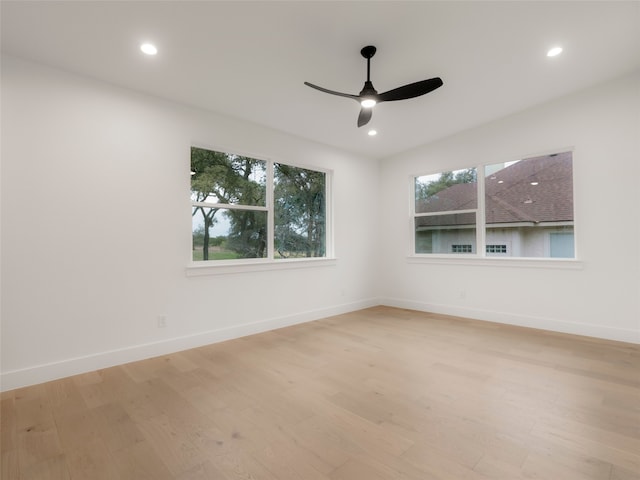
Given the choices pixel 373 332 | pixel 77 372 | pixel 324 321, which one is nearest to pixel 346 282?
pixel 324 321

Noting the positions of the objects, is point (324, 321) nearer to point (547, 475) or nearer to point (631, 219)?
point (547, 475)

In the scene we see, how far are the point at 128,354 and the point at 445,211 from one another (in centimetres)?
461

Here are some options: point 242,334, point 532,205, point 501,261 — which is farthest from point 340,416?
point 532,205

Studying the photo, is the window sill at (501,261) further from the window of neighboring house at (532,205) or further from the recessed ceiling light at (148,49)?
the recessed ceiling light at (148,49)

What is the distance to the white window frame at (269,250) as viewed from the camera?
3.62 m

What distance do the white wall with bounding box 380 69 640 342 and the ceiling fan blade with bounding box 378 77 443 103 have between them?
2382mm

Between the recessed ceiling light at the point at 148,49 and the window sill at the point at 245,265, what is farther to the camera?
the window sill at the point at 245,265

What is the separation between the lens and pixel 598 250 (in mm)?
3668

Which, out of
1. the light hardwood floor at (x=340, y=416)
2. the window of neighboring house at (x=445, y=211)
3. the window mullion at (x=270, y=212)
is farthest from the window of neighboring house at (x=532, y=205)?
the window mullion at (x=270, y=212)

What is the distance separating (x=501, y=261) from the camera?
173 inches

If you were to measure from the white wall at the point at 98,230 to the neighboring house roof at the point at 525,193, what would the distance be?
3.25 metres

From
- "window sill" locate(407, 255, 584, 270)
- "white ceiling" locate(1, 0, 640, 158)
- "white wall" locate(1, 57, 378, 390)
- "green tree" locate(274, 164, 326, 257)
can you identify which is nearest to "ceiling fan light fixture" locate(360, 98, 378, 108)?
"white ceiling" locate(1, 0, 640, 158)

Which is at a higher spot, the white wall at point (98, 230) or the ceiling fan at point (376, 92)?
the ceiling fan at point (376, 92)

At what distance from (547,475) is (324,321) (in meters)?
3.24
